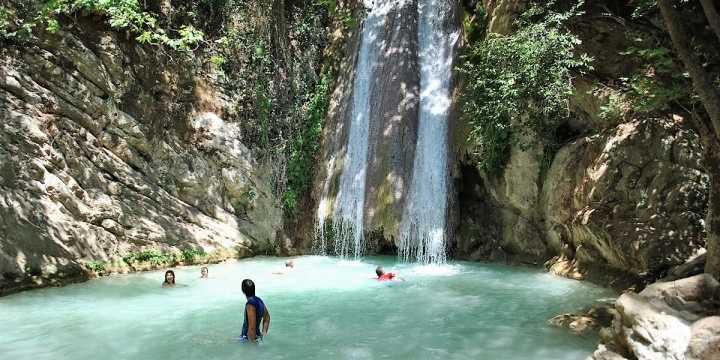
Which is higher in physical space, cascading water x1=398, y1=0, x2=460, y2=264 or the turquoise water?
cascading water x1=398, y1=0, x2=460, y2=264

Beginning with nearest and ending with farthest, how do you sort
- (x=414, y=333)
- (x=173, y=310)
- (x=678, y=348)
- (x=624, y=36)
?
(x=678, y=348), (x=414, y=333), (x=173, y=310), (x=624, y=36)

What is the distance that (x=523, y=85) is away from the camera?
10.8 meters

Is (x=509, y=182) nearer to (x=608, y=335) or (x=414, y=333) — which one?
(x=414, y=333)

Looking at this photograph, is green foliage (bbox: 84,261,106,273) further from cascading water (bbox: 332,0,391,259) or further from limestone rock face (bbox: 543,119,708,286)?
limestone rock face (bbox: 543,119,708,286)

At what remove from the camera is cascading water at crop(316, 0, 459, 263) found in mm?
14414

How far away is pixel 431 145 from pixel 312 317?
7801 millimetres

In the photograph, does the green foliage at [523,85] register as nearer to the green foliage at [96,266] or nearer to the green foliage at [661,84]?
the green foliage at [661,84]

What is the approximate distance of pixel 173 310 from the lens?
8.92 meters

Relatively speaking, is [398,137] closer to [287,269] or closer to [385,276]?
[287,269]

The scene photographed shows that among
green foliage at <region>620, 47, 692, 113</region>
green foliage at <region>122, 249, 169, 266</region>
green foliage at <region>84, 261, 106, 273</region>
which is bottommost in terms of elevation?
green foliage at <region>84, 261, 106, 273</region>

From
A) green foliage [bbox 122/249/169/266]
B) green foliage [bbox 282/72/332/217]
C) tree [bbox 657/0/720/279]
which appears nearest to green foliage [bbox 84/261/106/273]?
green foliage [bbox 122/249/169/266]

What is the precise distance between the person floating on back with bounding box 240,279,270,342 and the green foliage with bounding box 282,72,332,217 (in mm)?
8968

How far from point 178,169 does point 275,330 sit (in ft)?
26.0

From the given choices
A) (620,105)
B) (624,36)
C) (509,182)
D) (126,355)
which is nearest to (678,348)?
(620,105)
